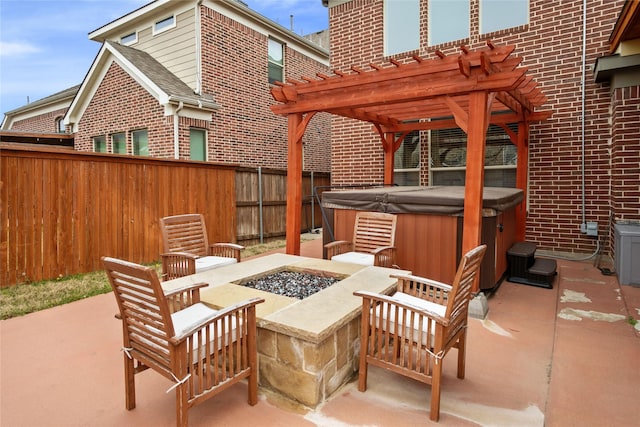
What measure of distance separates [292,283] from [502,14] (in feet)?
20.9

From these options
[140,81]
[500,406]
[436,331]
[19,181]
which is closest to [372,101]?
[436,331]

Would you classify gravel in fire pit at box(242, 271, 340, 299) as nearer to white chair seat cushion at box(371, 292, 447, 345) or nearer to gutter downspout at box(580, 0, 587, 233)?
white chair seat cushion at box(371, 292, 447, 345)

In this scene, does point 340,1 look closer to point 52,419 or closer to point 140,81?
point 140,81

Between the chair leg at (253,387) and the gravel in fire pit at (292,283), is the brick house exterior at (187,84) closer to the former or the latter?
the gravel in fire pit at (292,283)

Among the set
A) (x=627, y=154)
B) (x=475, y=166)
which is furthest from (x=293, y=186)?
(x=627, y=154)

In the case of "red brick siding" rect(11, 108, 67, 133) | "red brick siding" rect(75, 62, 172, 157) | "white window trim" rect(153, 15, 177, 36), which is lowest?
"red brick siding" rect(75, 62, 172, 157)

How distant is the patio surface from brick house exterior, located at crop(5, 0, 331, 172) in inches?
239

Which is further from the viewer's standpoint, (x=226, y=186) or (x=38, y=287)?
(x=226, y=186)

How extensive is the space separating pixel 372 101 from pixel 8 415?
415cm

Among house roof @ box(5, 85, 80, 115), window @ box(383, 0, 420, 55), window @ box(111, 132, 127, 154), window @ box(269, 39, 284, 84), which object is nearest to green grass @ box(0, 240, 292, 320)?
window @ box(111, 132, 127, 154)

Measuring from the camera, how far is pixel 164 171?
643cm

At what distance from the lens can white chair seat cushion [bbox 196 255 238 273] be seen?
3.99 meters

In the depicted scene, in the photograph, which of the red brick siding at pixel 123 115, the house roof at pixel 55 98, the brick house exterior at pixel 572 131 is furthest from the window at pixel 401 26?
the house roof at pixel 55 98

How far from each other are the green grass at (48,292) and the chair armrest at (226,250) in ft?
4.57
